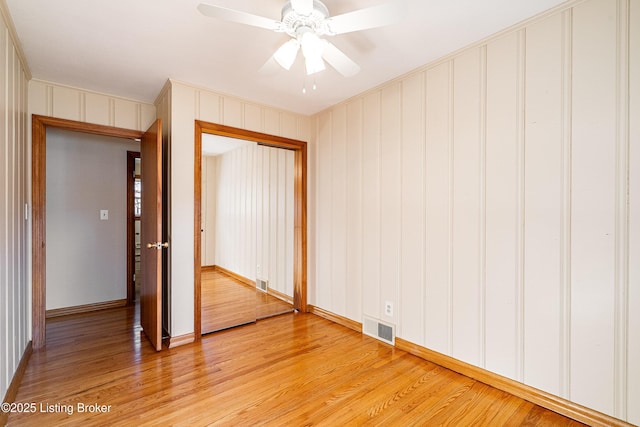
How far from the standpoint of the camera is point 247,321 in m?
3.19

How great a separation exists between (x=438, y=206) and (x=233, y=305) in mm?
2690

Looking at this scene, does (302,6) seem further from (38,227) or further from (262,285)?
(262,285)

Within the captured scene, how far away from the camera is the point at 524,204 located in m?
1.88

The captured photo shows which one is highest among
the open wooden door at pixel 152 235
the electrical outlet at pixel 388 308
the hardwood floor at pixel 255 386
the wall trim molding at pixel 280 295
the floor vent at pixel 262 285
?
the open wooden door at pixel 152 235

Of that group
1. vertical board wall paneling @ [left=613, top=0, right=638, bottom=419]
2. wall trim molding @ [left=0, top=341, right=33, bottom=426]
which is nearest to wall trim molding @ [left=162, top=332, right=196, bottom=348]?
wall trim molding @ [left=0, top=341, right=33, bottom=426]

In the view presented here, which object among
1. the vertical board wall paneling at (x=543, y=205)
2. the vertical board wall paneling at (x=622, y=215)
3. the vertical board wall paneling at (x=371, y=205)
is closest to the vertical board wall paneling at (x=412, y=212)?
the vertical board wall paneling at (x=371, y=205)

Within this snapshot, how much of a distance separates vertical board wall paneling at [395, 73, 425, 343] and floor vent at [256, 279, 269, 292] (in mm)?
2039

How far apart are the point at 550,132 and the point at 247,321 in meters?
3.11

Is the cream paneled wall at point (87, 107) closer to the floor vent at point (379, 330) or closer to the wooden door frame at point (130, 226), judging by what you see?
the wooden door frame at point (130, 226)

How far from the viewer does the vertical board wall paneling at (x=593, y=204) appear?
5.18 feet

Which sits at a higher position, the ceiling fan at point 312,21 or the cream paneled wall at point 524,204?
the ceiling fan at point 312,21

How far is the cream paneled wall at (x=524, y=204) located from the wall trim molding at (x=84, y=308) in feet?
10.6

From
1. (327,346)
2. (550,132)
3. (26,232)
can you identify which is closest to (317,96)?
(550,132)

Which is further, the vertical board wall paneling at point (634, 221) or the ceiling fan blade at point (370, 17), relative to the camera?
the vertical board wall paneling at point (634, 221)
